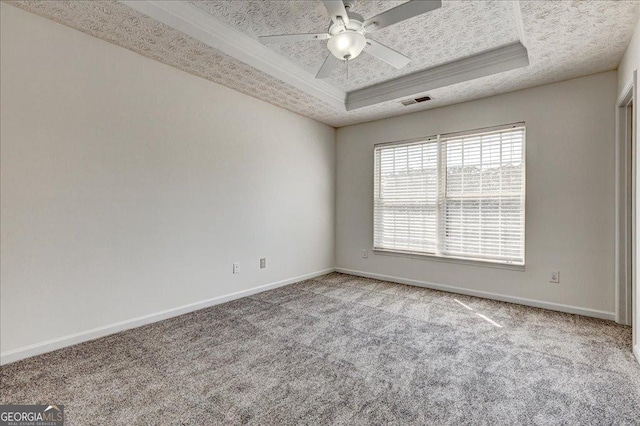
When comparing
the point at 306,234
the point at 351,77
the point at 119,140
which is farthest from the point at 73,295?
the point at 351,77

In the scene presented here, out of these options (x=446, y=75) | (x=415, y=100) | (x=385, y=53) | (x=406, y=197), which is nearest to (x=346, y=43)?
(x=385, y=53)

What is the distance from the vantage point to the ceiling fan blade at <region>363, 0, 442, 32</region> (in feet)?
6.01

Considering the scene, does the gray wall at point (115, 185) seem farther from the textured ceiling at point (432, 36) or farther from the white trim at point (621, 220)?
the white trim at point (621, 220)

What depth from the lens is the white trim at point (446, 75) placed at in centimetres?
300

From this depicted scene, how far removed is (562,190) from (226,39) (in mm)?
3780

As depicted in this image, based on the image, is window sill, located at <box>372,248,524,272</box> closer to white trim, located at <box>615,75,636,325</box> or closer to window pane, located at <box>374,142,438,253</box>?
window pane, located at <box>374,142,438,253</box>

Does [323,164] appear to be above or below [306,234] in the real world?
above

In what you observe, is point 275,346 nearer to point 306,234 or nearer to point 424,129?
point 306,234

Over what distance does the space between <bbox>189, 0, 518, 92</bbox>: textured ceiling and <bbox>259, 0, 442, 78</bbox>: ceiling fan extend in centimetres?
36

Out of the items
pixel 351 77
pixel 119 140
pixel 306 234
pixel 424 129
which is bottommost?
pixel 306 234

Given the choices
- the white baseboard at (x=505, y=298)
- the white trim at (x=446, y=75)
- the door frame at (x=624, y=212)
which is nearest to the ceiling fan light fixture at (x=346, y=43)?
the white trim at (x=446, y=75)

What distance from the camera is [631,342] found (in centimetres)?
249

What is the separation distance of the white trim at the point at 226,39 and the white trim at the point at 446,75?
660 millimetres

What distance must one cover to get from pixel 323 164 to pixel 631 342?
4.04 meters
